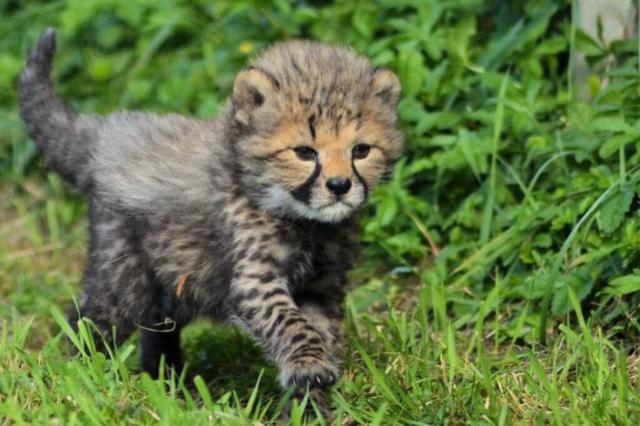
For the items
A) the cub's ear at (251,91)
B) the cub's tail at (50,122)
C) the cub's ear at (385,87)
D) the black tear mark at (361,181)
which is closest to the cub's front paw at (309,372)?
the black tear mark at (361,181)

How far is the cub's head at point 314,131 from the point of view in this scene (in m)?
4.48

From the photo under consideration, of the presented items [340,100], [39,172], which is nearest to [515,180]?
[340,100]

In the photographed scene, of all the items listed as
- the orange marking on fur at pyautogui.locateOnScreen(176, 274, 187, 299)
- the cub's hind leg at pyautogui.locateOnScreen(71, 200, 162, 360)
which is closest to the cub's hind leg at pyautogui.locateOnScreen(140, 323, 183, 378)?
the cub's hind leg at pyautogui.locateOnScreen(71, 200, 162, 360)

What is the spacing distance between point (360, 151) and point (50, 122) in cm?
168

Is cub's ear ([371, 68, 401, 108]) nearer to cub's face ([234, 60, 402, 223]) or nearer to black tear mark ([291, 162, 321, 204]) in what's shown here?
cub's face ([234, 60, 402, 223])

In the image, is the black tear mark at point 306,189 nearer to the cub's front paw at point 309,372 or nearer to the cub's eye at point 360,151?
the cub's eye at point 360,151

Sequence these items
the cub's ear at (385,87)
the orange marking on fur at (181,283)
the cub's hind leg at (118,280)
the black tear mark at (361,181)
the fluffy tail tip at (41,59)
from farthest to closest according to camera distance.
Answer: the fluffy tail tip at (41,59)
the cub's hind leg at (118,280)
the orange marking on fur at (181,283)
the cub's ear at (385,87)
the black tear mark at (361,181)

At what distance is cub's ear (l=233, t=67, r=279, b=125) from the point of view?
4621 millimetres

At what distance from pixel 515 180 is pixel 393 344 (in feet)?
4.12

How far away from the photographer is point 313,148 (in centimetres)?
448

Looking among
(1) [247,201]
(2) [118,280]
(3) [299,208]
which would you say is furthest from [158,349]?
(3) [299,208]

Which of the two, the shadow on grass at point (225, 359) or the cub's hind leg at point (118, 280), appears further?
the shadow on grass at point (225, 359)

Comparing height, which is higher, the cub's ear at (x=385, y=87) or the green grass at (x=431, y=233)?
the cub's ear at (x=385, y=87)

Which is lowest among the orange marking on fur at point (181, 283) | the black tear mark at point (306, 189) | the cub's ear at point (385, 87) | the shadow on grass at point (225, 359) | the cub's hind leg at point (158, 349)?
the shadow on grass at point (225, 359)
